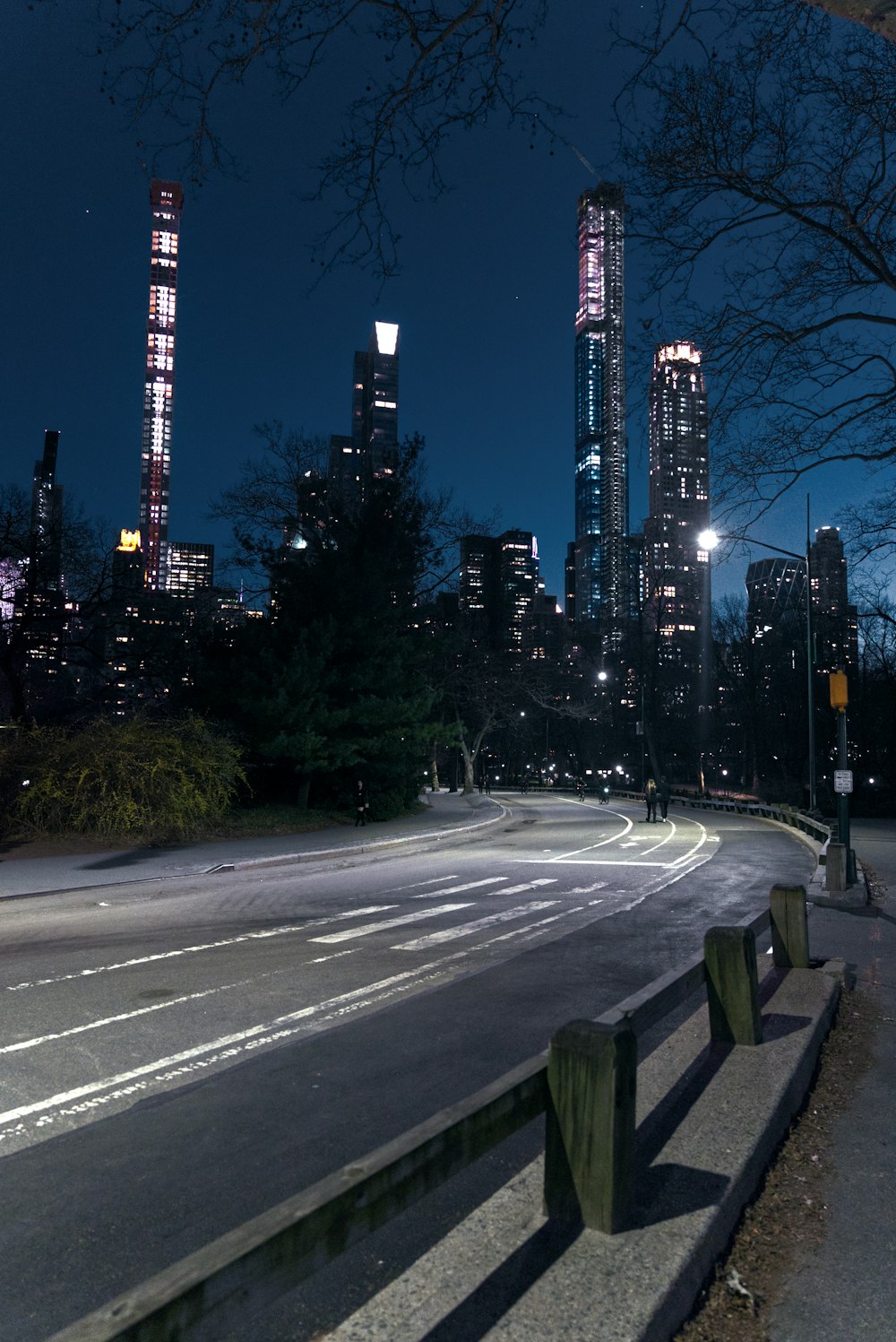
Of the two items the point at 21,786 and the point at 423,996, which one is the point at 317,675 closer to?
the point at 21,786

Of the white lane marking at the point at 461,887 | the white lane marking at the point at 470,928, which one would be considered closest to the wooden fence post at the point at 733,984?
the white lane marking at the point at 470,928

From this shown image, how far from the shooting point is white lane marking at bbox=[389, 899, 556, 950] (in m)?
10.6

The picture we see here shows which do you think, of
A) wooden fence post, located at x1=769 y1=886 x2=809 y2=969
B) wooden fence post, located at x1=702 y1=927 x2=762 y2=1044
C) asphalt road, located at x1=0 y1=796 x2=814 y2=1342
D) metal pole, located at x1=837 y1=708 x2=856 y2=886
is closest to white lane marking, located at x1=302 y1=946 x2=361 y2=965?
asphalt road, located at x1=0 y1=796 x2=814 y2=1342

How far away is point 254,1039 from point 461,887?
948cm

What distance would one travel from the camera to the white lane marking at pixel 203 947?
28.4ft

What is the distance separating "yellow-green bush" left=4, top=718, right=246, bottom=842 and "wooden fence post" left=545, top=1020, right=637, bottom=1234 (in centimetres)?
1890

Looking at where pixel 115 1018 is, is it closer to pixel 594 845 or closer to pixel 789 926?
pixel 789 926

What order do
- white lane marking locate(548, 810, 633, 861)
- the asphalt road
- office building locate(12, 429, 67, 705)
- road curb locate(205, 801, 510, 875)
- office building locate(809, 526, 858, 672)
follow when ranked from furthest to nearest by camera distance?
1. office building locate(12, 429, 67, 705)
2. office building locate(809, 526, 858, 672)
3. white lane marking locate(548, 810, 633, 861)
4. road curb locate(205, 801, 510, 875)
5. the asphalt road

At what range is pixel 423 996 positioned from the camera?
8.03 m

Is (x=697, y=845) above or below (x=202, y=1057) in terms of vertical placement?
below

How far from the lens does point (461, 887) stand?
16.0 meters

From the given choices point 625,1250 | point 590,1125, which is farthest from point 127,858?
point 625,1250

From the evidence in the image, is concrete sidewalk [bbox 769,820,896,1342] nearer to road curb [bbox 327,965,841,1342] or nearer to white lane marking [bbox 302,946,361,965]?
road curb [bbox 327,965,841,1342]

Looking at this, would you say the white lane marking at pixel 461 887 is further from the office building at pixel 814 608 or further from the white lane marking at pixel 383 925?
the office building at pixel 814 608
